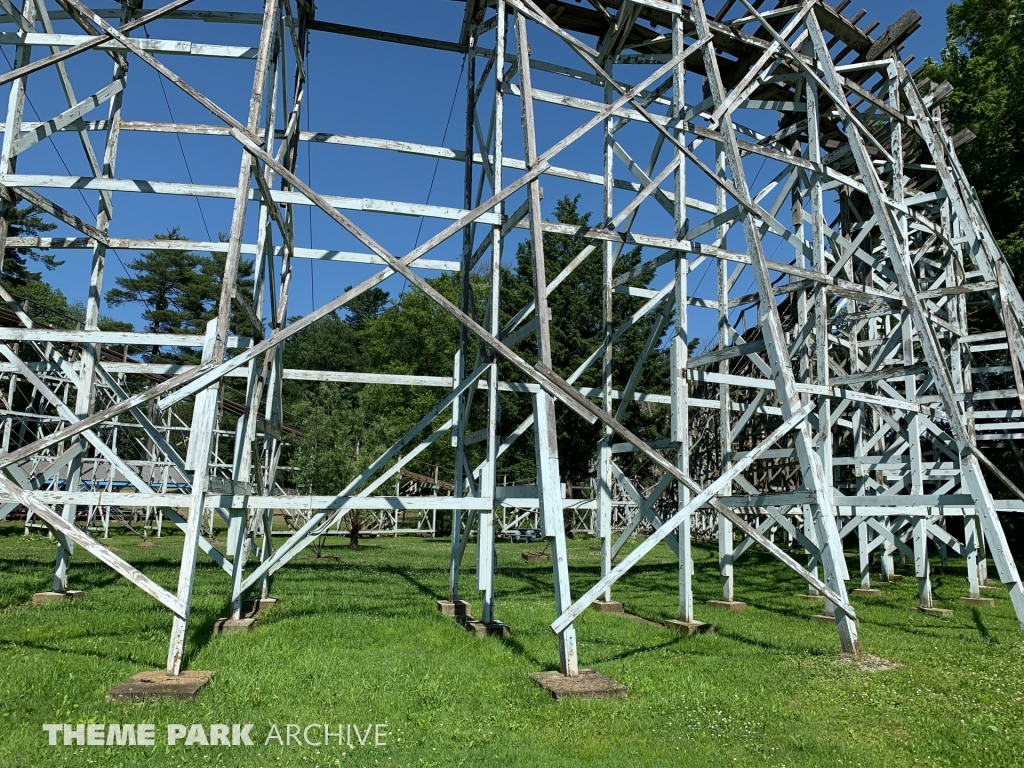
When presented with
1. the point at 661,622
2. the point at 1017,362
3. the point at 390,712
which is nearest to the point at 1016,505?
the point at 1017,362

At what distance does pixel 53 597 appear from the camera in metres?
9.15

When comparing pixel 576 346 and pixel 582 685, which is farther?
pixel 576 346

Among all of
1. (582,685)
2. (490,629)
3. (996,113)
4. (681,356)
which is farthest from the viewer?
(996,113)

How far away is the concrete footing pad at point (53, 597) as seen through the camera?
904cm

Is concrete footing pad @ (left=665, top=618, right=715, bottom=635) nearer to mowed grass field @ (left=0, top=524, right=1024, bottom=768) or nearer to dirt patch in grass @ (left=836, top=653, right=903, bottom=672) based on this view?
mowed grass field @ (left=0, top=524, right=1024, bottom=768)

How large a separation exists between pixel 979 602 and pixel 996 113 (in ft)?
49.0

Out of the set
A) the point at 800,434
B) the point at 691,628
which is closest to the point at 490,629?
the point at 691,628

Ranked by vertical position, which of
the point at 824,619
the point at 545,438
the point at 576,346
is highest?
the point at 576,346

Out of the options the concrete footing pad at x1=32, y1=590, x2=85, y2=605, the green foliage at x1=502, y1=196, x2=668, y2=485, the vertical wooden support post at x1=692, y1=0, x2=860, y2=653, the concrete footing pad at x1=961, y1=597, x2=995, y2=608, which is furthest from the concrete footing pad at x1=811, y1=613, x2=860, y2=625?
the green foliage at x1=502, y1=196, x2=668, y2=485

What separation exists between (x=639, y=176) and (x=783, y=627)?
5899 mm

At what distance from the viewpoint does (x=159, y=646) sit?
6.90 metres

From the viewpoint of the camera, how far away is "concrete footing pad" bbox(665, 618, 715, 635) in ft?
28.5

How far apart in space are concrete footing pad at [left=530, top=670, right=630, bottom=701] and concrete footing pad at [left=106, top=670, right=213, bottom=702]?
2597 millimetres

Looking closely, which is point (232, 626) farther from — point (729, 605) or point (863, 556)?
point (863, 556)
